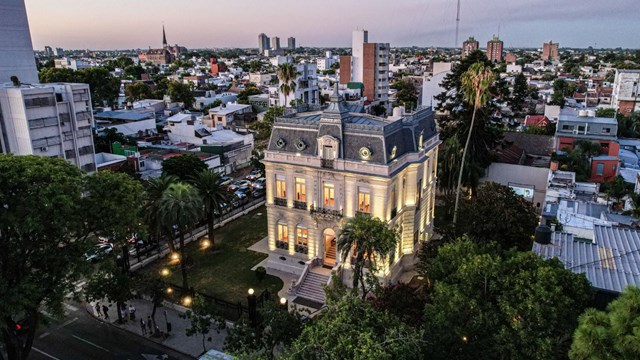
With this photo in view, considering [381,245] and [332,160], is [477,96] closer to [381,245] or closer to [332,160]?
[332,160]

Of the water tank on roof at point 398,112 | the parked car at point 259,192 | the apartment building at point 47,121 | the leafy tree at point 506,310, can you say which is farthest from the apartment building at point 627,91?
the apartment building at point 47,121

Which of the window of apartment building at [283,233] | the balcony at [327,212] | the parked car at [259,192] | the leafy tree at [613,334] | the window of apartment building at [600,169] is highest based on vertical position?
the leafy tree at [613,334]

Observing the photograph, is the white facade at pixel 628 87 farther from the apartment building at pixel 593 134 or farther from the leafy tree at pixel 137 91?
the leafy tree at pixel 137 91

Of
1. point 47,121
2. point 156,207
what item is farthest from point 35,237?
point 47,121

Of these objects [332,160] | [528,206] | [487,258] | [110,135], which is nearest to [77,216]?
[332,160]

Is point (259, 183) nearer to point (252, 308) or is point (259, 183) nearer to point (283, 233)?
point (283, 233)

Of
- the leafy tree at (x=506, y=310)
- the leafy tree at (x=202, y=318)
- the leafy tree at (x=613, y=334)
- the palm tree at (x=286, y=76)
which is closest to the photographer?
the leafy tree at (x=613, y=334)

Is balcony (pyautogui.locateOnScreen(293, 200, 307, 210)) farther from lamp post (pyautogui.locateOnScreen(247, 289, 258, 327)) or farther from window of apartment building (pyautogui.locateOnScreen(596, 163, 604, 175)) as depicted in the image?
window of apartment building (pyautogui.locateOnScreen(596, 163, 604, 175))
